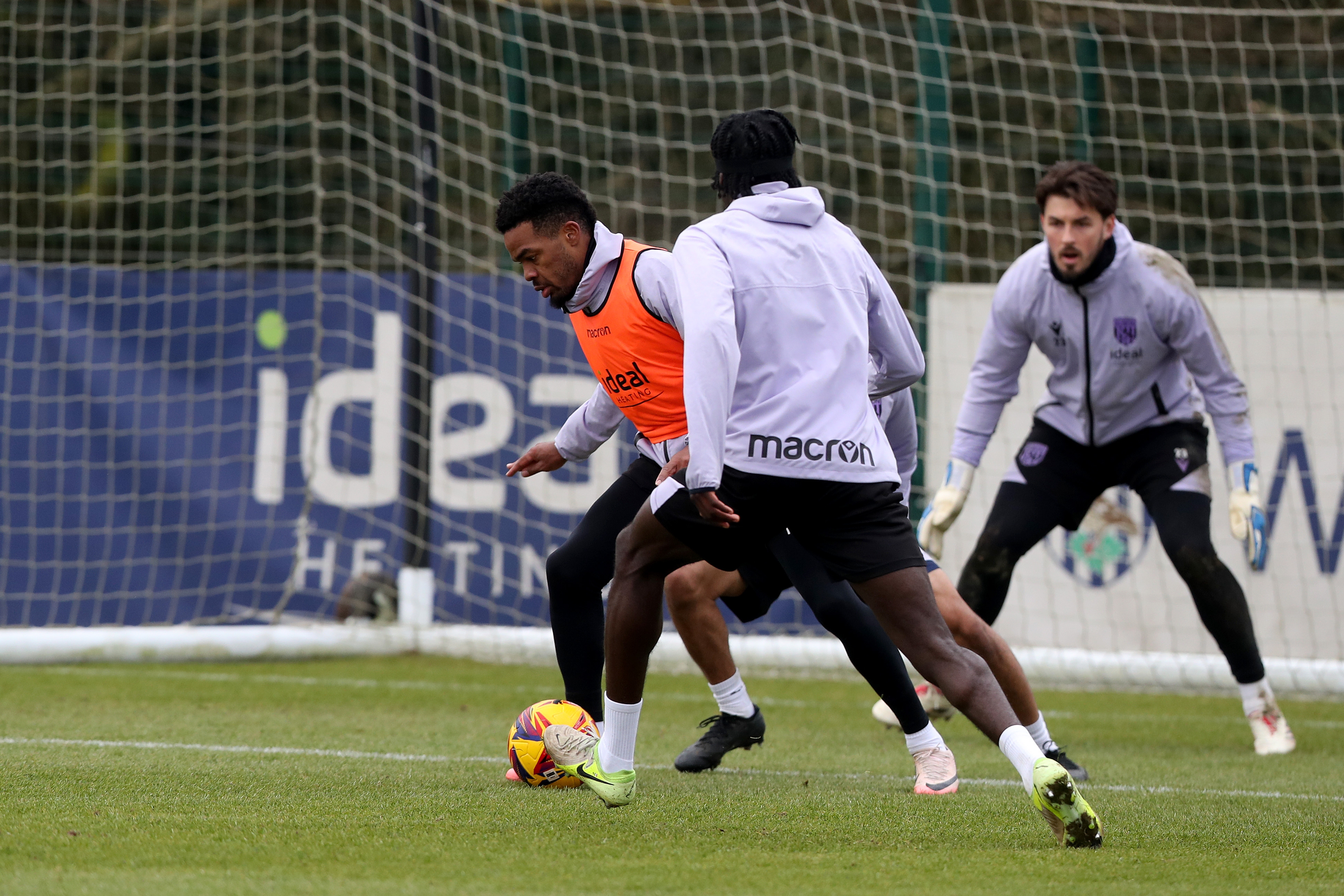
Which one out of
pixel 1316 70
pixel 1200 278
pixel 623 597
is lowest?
pixel 623 597

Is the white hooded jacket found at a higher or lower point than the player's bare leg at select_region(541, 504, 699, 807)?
higher

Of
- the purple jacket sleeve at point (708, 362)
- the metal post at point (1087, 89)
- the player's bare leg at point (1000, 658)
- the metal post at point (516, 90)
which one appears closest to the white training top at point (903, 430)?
the player's bare leg at point (1000, 658)

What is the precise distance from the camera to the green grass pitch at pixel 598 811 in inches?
128

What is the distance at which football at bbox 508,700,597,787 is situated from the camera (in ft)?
14.9

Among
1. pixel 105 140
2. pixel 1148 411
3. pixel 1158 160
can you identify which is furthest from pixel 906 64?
pixel 105 140

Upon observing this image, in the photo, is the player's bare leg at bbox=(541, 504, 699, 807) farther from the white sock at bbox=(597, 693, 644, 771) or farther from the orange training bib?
the orange training bib

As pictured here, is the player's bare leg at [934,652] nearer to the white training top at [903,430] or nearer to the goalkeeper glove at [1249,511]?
the white training top at [903,430]

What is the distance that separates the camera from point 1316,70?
1103cm

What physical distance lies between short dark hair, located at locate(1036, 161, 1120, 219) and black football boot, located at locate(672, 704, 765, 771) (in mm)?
2090

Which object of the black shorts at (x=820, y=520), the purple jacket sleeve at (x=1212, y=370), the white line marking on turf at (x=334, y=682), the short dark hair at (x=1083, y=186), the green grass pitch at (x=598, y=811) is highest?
the short dark hair at (x=1083, y=186)

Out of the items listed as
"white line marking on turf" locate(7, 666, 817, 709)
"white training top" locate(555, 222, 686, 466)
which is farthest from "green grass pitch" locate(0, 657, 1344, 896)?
"white training top" locate(555, 222, 686, 466)

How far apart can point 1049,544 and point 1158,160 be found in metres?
2.90

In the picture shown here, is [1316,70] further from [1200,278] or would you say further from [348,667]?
[348,667]

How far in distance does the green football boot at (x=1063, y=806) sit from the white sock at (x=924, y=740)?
3.03 feet
